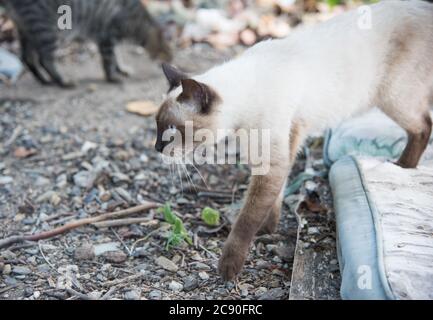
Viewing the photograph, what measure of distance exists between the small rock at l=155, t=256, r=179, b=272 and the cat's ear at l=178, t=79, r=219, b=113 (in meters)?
0.76

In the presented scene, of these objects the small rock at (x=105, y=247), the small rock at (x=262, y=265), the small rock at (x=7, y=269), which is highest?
the small rock at (x=262, y=265)

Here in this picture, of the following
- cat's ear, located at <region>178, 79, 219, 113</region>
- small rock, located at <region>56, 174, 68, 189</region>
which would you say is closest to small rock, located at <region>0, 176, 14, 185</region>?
small rock, located at <region>56, 174, 68, 189</region>

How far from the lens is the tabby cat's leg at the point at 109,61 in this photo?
5.14 meters

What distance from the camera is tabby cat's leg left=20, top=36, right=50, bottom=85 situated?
4.97 meters

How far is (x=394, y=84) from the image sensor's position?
2738 millimetres

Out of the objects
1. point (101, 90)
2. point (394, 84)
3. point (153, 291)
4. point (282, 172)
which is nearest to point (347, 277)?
point (282, 172)

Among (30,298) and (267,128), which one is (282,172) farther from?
(30,298)

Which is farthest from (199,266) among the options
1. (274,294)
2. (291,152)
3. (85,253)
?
(291,152)

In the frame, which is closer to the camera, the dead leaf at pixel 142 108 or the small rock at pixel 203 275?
the small rock at pixel 203 275

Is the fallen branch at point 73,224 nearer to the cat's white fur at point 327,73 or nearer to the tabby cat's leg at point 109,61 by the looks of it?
the cat's white fur at point 327,73

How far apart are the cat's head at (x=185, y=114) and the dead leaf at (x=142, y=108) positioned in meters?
1.85

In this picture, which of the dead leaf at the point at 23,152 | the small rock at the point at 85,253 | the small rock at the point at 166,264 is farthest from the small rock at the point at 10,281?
the dead leaf at the point at 23,152

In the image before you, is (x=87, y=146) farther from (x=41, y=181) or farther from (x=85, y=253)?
(x=85, y=253)
